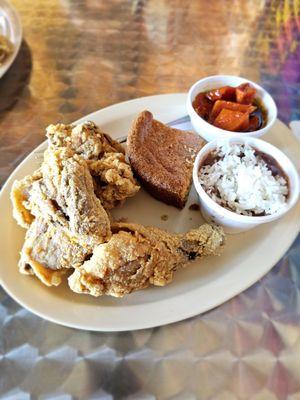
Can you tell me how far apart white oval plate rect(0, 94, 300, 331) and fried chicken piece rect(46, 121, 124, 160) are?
25 centimetres

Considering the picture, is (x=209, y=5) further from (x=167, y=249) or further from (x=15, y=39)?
(x=167, y=249)

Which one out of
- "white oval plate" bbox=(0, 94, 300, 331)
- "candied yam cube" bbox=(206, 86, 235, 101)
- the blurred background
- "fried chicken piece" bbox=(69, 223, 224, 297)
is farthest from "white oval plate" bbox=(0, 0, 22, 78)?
"fried chicken piece" bbox=(69, 223, 224, 297)

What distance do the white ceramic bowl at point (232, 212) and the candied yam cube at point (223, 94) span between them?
14.6 inches

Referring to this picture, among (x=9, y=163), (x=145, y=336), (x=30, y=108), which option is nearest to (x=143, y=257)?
(x=145, y=336)

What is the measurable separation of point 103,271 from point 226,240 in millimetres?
659

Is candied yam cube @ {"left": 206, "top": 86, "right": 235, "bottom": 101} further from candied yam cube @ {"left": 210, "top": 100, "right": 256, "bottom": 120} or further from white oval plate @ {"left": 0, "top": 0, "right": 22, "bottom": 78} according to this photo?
white oval plate @ {"left": 0, "top": 0, "right": 22, "bottom": 78}

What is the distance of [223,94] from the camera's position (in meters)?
2.19

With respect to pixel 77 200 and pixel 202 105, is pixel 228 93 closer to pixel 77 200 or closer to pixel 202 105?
pixel 202 105

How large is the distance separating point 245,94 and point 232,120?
21cm

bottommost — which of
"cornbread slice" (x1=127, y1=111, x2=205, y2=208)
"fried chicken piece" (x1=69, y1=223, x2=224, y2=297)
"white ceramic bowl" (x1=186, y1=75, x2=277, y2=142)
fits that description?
"fried chicken piece" (x1=69, y1=223, x2=224, y2=297)

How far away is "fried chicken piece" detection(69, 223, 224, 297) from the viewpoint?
1.57 metres

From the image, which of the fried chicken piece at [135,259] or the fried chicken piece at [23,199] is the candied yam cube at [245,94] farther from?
the fried chicken piece at [23,199]

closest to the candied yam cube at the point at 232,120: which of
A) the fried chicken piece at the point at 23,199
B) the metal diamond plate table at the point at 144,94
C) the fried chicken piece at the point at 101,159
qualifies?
the fried chicken piece at the point at 101,159

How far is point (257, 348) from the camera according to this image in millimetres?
1783
